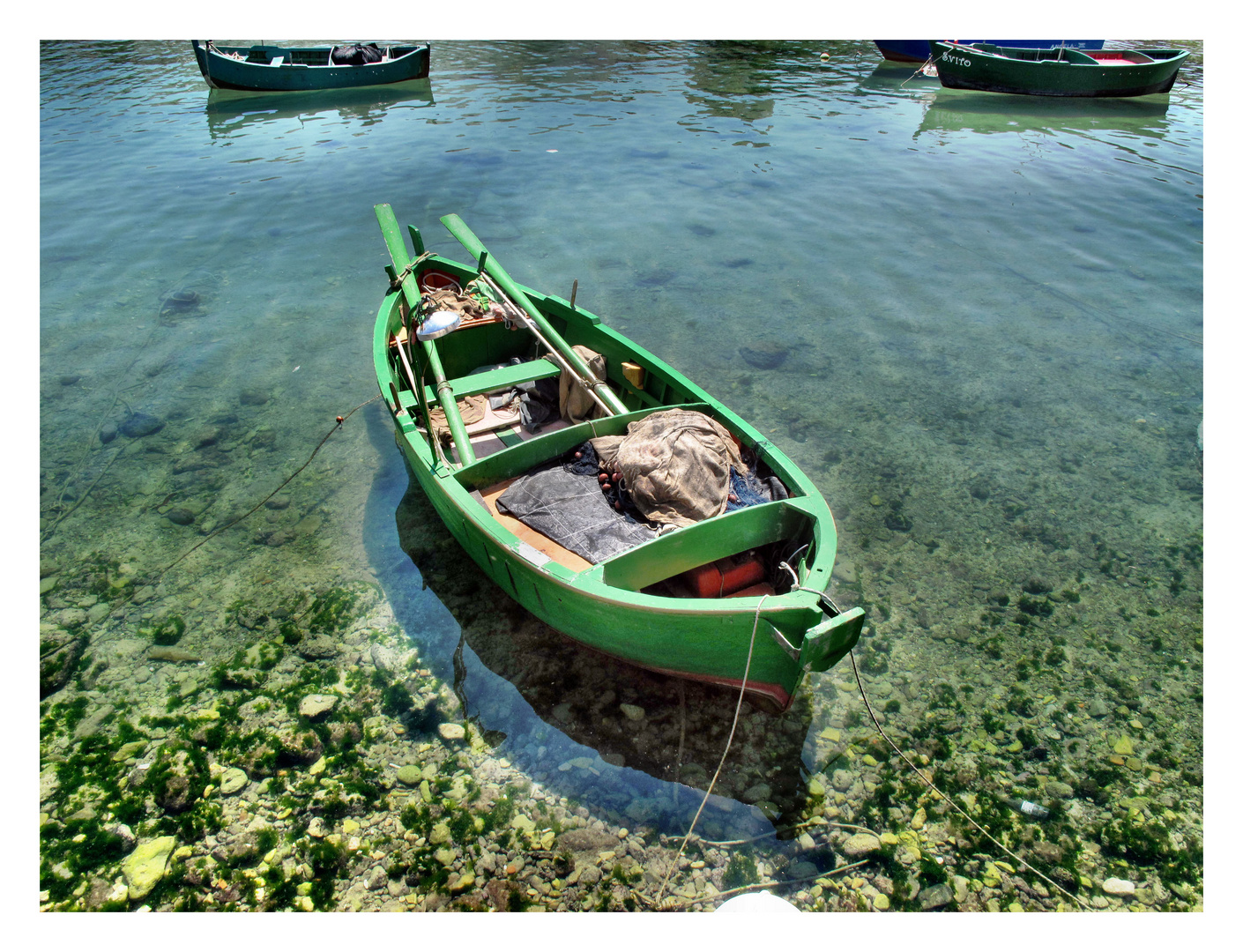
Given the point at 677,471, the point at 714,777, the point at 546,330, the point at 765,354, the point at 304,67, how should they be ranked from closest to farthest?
the point at 714,777
the point at 677,471
the point at 546,330
the point at 765,354
the point at 304,67

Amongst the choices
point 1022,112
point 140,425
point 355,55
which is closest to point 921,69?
point 1022,112

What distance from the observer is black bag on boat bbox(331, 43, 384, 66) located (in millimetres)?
28188

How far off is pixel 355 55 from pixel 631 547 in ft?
101

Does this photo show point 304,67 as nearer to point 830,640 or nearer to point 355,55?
point 355,55

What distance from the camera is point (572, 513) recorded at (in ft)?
22.8

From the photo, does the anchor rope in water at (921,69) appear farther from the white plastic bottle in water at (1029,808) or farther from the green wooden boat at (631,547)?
the white plastic bottle in water at (1029,808)

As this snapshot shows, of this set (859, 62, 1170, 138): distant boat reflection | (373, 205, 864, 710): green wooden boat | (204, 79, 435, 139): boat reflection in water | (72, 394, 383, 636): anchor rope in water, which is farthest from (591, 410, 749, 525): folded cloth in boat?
(204, 79, 435, 139): boat reflection in water

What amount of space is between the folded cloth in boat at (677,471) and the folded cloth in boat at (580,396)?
5.47 feet

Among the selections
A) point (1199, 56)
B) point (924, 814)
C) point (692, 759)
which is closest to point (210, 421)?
point (692, 759)

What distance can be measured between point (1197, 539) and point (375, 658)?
31.9ft

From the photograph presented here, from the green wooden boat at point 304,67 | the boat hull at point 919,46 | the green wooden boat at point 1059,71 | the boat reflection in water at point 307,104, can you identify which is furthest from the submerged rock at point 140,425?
the boat hull at point 919,46

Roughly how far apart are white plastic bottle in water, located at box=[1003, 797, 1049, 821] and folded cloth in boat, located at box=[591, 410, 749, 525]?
3482 mm

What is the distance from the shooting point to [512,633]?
24.1 feet

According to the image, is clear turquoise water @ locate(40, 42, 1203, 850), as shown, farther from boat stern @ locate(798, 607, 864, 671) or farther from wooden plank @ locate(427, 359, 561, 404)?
wooden plank @ locate(427, 359, 561, 404)
